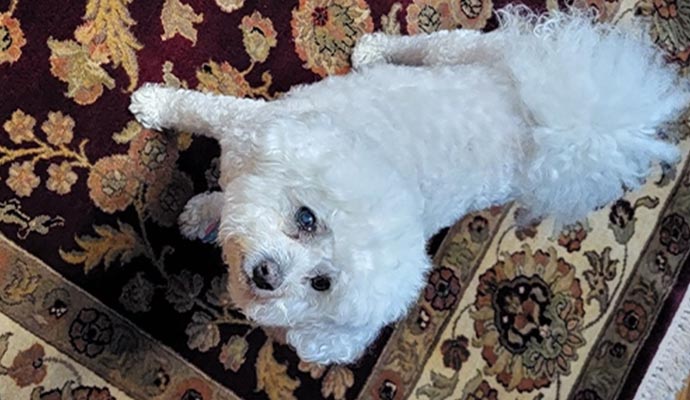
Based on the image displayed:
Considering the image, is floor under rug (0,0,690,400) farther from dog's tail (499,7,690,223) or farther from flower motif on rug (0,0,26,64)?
dog's tail (499,7,690,223)

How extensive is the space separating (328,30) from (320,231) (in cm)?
49

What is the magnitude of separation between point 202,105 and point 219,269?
272 millimetres

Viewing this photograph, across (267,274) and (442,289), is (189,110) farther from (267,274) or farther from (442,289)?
(442,289)

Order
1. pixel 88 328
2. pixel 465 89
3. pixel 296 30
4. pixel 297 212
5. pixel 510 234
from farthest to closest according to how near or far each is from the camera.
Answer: pixel 510 234, pixel 296 30, pixel 88 328, pixel 465 89, pixel 297 212

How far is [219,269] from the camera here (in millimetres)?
1349

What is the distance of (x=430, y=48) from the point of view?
4.36 feet

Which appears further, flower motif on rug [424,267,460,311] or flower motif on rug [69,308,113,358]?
flower motif on rug [424,267,460,311]

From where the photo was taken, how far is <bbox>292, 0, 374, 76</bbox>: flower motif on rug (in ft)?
4.55

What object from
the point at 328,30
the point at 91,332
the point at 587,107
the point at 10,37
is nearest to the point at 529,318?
the point at 587,107

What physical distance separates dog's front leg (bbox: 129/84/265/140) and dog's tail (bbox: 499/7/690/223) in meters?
0.37

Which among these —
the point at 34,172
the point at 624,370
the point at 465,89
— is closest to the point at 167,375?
the point at 34,172

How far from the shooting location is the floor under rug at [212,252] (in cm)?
124

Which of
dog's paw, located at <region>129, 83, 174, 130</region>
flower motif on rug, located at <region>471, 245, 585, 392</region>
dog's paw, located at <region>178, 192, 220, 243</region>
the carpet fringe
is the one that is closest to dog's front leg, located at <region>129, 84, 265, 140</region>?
dog's paw, located at <region>129, 83, 174, 130</region>

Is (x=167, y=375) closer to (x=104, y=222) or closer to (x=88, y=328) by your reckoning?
(x=88, y=328)
